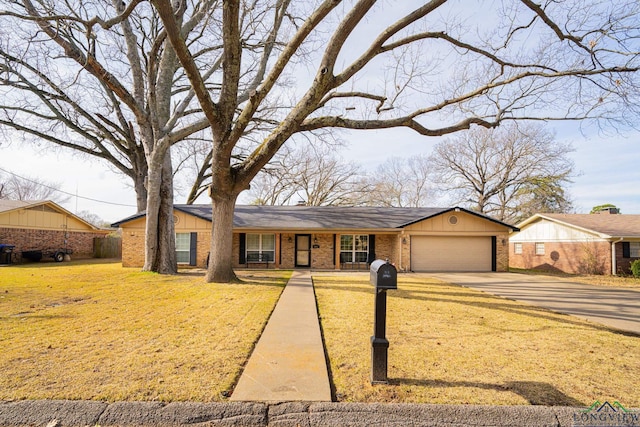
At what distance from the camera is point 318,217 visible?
18219 mm

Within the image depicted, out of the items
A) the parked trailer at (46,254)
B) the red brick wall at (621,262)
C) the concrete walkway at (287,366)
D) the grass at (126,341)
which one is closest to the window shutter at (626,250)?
the red brick wall at (621,262)

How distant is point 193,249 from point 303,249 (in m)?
5.60

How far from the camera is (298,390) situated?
3131 mm

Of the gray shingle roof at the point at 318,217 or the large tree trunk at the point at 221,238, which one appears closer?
the large tree trunk at the point at 221,238

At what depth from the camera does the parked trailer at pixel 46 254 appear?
19.1 metres

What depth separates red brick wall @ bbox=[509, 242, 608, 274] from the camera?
17.3 m

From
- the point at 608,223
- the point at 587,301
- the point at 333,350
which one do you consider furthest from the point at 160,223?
the point at 608,223

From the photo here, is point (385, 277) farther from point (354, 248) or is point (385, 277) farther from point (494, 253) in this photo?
point (494, 253)

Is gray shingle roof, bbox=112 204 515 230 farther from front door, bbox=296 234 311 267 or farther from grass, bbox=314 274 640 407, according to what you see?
grass, bbox=314 274 640 407

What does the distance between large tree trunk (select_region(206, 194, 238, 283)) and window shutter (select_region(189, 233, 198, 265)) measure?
22.9 ft

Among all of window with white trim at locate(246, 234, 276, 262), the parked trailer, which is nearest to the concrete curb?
window with white trim at locate(246, 234, 276, 262)

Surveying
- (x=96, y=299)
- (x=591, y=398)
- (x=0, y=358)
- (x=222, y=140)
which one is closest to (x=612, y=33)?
(x=591, y=398)

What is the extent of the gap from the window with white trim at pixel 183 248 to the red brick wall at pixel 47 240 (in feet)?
34.4
